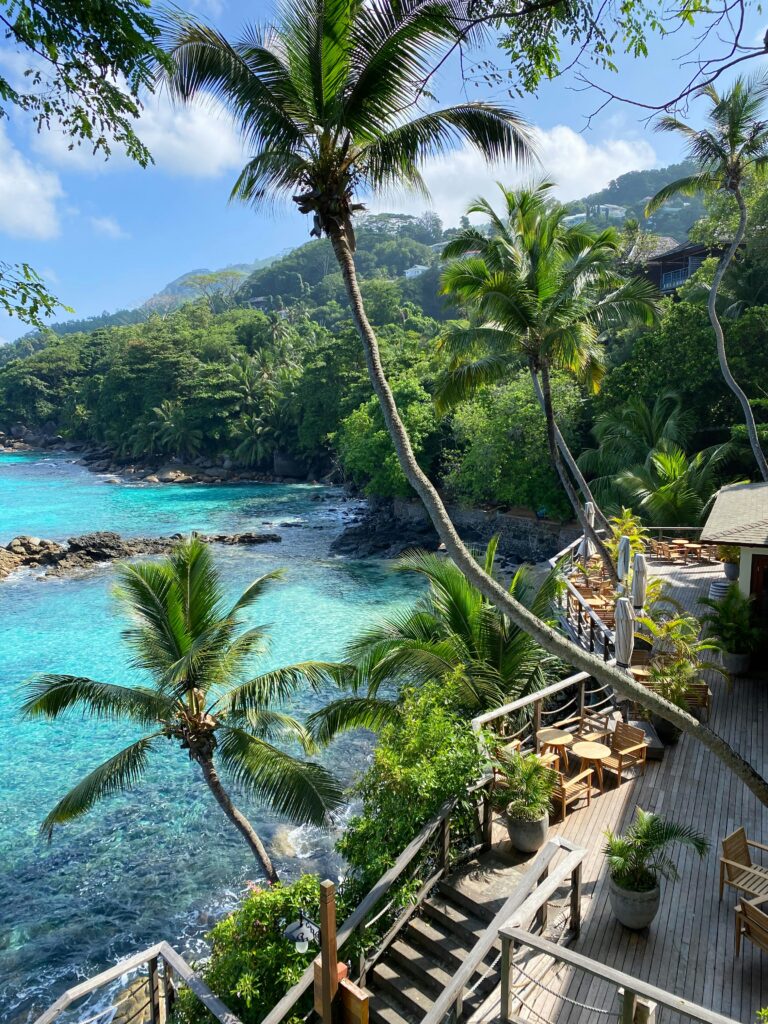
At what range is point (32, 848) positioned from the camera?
13.6 metres

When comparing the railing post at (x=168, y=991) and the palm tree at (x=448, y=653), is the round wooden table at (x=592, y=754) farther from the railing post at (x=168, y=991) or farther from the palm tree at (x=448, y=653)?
the railing post at (x=168, y=991)

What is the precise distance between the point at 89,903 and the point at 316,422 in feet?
142

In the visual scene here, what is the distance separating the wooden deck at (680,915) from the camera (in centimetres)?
525

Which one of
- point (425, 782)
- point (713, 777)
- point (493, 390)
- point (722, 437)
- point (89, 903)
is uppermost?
point (493, 390)

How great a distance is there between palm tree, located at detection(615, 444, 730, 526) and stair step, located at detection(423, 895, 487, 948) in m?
17.6

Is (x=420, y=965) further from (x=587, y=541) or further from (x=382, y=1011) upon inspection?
(x=587, y=541)

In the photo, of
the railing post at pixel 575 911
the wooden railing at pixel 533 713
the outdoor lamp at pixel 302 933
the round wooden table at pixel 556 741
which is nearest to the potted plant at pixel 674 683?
the wooden railing at pixel 533 713

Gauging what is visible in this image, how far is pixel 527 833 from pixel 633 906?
4.16ft

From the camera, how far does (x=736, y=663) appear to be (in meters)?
11.7

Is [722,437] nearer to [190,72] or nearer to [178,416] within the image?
[190,72]

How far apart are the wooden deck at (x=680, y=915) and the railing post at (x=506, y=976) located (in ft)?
0.55

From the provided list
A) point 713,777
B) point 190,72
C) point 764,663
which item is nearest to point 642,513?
point 764,663

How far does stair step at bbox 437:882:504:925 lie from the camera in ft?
20.4

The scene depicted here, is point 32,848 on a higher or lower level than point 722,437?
lower
